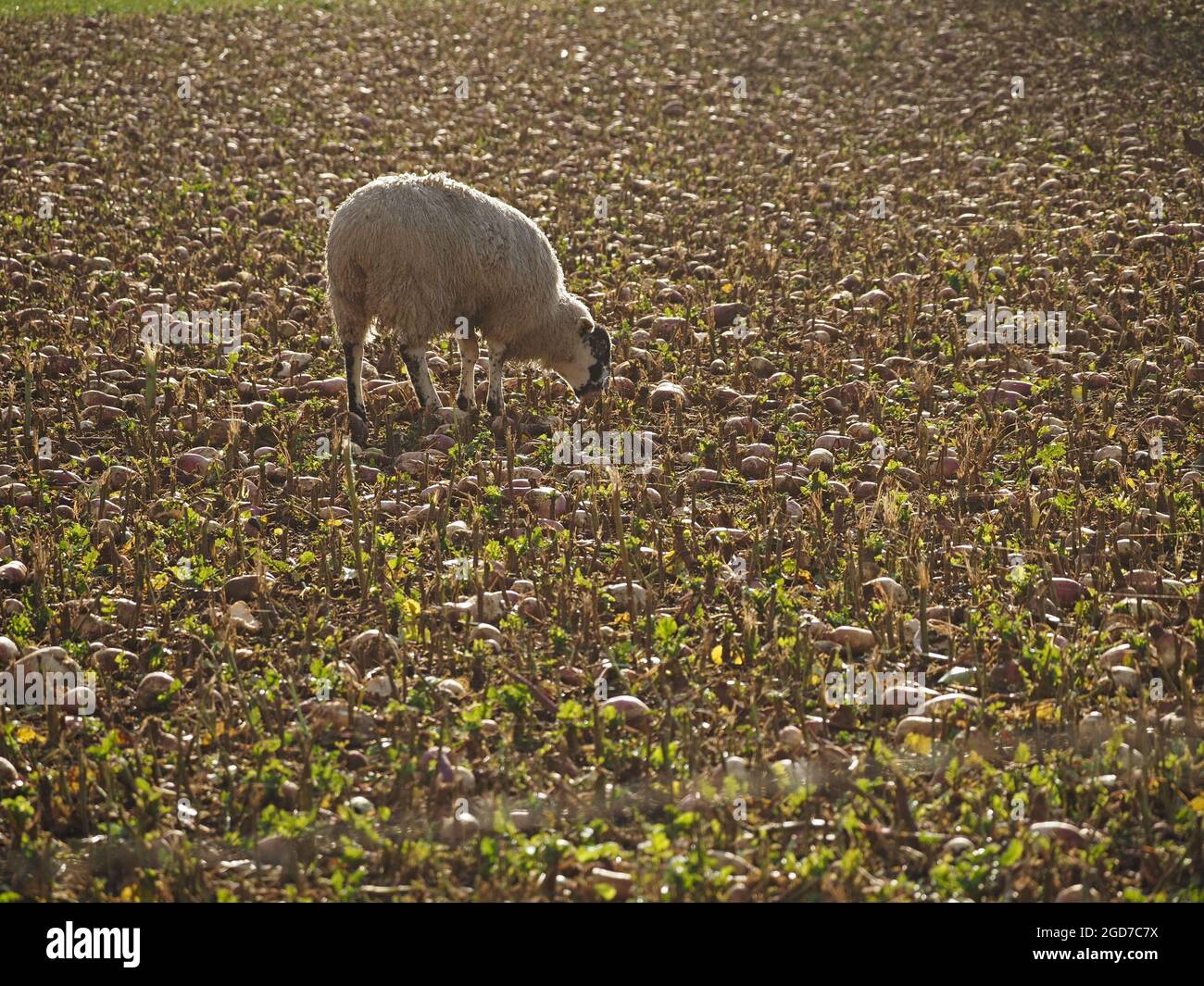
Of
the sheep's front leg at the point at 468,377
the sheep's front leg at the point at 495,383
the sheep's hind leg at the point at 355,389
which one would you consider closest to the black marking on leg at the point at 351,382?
the sheep's hind leg at the point at 355,389

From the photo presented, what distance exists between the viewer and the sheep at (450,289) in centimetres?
850

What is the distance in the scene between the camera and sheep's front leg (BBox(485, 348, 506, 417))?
918 cm

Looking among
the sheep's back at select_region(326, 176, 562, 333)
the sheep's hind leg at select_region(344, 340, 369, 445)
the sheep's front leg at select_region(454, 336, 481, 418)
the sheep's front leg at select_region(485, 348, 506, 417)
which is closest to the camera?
the sheep's back at select_region(326, 176, 562, 333)

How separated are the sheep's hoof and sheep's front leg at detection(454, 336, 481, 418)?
0.69 m

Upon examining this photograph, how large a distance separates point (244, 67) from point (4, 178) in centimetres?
622

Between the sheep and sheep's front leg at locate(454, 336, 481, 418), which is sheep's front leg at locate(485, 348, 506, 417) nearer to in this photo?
the sheep

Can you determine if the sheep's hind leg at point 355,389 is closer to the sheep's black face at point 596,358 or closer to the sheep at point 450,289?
the sheep at point 450,289

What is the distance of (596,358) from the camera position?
9266 millimetres

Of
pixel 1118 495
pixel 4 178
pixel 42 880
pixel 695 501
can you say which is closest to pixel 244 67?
pixel 4 178

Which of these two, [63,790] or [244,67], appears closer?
[63,790]

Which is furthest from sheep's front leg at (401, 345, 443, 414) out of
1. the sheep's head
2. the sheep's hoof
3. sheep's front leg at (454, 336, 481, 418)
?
the sheep's head

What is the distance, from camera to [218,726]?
17.1 ft

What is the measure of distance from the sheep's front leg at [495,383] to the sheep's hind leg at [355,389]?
35.9 inches
